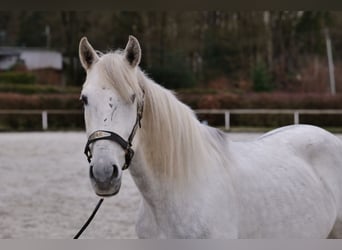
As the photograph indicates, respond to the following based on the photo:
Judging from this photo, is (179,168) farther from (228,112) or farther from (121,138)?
(228,112)

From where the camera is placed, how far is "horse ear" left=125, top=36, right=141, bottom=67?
1372 mm

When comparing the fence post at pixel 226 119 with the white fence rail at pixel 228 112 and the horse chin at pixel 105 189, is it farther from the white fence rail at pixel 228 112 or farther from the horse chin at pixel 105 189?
the horse chin at pixel 105 189

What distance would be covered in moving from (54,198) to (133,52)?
2.71 meters

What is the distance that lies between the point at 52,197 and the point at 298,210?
2.58 m

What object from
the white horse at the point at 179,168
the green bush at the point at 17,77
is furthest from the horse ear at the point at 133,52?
the green bush at the point at 17,77

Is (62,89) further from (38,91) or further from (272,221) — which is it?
(272,221)

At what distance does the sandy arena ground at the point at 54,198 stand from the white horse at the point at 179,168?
1.43m

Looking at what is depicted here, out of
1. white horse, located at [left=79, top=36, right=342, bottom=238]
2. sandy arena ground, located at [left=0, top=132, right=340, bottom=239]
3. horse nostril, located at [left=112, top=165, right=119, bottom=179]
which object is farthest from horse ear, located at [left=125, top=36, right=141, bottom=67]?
sandy arena ground, located at [left=0, top=132, right=340, bottom=239]

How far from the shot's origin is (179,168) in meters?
1.48

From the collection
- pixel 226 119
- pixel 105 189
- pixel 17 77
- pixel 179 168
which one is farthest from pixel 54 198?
pixel 17 77

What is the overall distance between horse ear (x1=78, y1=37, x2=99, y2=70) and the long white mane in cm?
4

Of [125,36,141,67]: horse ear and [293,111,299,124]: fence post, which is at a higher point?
[125,36,141,67]: horse ear

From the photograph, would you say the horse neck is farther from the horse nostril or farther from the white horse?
the horse nostril

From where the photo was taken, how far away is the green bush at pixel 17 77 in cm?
698
